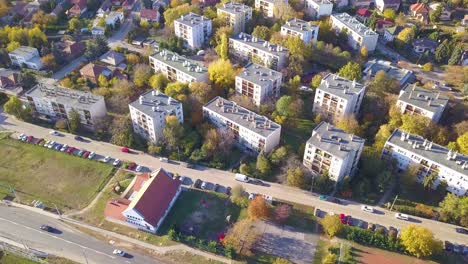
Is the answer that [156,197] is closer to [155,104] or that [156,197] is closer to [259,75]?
[155,104]

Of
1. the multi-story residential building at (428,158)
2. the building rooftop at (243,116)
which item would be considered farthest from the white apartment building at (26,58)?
the multi-story residential building at (428,158)

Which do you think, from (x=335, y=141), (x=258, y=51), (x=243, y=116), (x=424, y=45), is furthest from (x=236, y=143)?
(x=424, y=45)

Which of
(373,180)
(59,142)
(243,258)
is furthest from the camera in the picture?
(59,142)

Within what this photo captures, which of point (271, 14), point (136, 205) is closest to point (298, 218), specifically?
point (136, 205)

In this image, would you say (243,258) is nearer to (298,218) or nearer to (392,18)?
(298,218)

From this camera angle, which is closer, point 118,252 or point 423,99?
point 118,252
